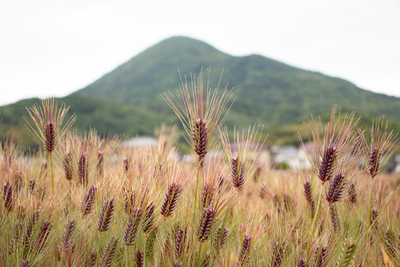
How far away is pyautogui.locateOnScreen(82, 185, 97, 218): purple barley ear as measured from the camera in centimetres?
157

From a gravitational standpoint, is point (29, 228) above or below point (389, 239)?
above

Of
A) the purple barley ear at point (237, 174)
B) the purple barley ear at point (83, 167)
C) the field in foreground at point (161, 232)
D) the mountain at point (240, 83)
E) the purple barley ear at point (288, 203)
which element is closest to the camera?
the field in foreground at point (161, 232)

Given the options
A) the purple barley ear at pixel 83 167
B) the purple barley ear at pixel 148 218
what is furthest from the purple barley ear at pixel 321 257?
the purple barley ear at pixel 83 167

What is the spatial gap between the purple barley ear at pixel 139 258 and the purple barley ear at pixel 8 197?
76cm

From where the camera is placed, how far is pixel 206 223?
4.06ft

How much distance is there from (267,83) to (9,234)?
92.8 meters

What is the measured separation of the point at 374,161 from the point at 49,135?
181 cm

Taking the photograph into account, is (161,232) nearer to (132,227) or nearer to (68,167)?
(132,227)

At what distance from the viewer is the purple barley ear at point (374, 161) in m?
1.62

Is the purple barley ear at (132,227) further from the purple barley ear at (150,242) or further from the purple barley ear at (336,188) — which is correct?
the purple barley ear at (336,188)

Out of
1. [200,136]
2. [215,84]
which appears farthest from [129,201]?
[215,84]

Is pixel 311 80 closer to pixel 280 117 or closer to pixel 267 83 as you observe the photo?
pixel 267 83

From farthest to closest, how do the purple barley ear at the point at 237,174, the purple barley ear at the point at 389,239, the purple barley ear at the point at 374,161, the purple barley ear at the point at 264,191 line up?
the purple barley ear at the point at 264,191
the purple barley ear at the point at 389,239
the purple barley ear at the point at 374,161
the purple barley ear at the point at 237,174

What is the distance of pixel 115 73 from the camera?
3708 inches
